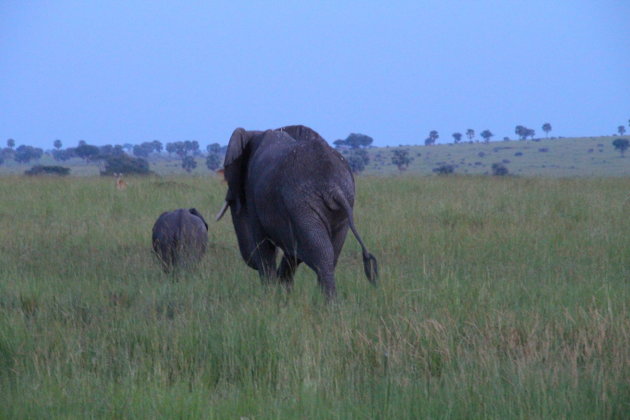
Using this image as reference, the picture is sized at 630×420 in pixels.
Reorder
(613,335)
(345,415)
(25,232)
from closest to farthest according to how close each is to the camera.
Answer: (345,415)
(613,335)
(25,232)

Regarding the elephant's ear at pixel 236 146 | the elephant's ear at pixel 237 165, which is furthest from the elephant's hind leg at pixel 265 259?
the elephant's ear at pixel 236 146

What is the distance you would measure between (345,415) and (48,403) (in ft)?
4.74

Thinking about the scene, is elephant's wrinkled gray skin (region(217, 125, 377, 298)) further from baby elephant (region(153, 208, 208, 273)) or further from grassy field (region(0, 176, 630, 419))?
baby elephant (region(153, 208, 208, 273))

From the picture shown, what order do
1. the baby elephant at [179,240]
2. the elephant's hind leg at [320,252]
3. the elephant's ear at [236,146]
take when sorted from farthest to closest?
the baby elephant at [179,240], the elephant's ear at [236,146], the elephant's hind leg at [320,252]

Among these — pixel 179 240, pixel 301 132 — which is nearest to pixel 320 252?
pixel 301 132

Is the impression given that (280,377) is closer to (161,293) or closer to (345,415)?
(345,415)

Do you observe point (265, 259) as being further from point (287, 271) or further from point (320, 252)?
point (320, 252)

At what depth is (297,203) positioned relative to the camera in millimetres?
6016

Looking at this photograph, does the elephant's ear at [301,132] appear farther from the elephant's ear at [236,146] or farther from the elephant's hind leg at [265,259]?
the elephant's hind leg at [265,259]

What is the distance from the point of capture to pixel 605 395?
387cm

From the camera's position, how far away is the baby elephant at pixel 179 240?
25.6 feet

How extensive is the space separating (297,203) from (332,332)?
1.23 meters

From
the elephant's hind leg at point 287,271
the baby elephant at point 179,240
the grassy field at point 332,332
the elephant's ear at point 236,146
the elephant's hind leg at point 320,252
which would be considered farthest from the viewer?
the baby elephant at point 179,240

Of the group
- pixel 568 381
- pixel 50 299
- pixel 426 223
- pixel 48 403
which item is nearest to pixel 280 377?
pixel 48 403
